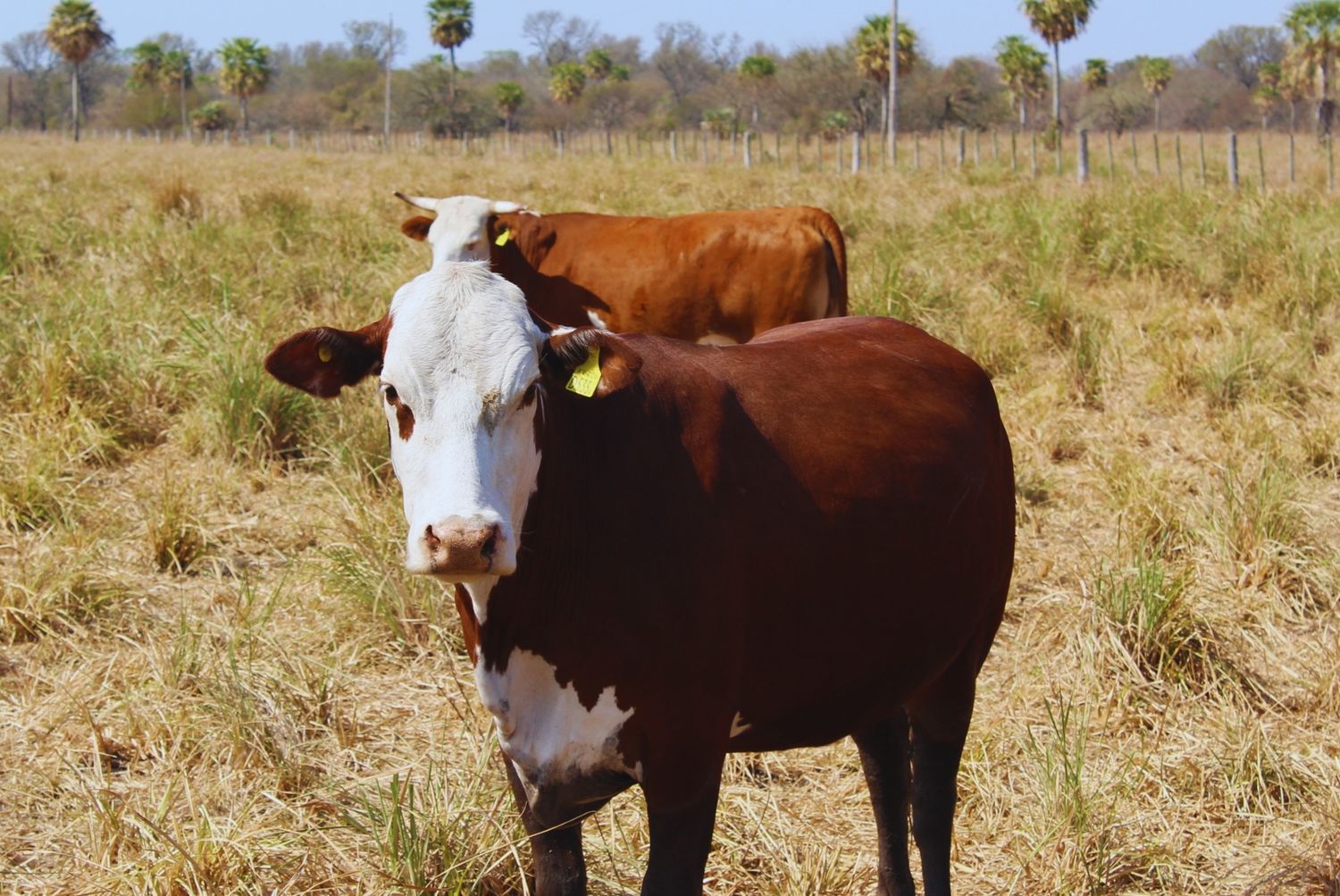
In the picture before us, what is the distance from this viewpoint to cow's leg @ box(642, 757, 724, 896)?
2494 millimetres

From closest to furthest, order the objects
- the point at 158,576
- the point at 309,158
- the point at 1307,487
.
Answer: the point at 158,576, the point at 1307,487, the point at 309,158

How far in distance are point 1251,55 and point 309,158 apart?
252 ft

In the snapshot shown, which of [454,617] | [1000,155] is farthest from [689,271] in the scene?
[1000,155]

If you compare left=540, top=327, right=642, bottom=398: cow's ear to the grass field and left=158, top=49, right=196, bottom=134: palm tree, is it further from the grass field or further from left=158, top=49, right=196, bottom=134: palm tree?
left=158, top=49, right=196, bottom=134: palm tree

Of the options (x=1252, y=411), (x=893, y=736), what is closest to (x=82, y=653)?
(x=893, y=736)

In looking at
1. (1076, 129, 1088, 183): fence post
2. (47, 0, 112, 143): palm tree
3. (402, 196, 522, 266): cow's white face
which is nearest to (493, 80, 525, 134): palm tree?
(47, 0, 112, 143): palm tree

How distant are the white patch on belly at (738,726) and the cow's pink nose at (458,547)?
0.78 m

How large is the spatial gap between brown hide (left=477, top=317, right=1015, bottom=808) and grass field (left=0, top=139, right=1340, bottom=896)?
0.75m

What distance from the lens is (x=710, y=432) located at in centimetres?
262

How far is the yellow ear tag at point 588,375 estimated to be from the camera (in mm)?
2465

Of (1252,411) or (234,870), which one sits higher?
(1252,411)

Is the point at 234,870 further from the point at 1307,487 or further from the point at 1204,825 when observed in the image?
the point at 1307,487

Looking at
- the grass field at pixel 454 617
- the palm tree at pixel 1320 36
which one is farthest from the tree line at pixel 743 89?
the grass field at pixel 454 617

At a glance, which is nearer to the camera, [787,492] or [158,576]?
[787,492]
